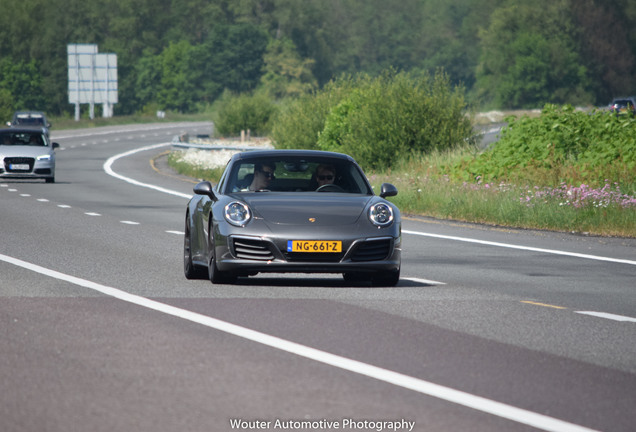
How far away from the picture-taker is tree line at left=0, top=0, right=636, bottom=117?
13450 cm

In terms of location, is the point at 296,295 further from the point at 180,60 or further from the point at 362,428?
the point at 180,60

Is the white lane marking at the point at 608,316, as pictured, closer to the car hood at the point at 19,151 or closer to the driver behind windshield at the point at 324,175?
the driver behind windshield at the point at 324,175

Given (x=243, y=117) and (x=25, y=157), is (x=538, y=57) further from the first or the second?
(x=25, y=157)

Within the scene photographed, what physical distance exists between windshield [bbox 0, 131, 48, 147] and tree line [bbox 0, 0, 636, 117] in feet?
299

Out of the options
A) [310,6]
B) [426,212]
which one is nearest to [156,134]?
[426,212]

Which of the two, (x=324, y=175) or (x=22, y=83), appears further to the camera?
(x=22, y=83)

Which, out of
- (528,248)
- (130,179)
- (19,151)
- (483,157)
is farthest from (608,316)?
(130,179)

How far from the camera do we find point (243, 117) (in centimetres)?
7419

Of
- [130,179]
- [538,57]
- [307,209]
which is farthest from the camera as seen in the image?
[538,57]

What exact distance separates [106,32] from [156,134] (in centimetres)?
8398

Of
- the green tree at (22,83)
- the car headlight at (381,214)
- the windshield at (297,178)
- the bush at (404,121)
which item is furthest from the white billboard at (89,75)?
the car headlight at (381,214)

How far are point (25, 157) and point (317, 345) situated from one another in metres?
30.2

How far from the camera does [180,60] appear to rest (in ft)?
538

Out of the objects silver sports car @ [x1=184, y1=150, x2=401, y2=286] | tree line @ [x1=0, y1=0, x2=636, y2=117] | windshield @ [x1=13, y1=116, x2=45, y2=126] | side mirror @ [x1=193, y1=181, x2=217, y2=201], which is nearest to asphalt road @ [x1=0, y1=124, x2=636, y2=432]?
silver sports car @ [x1=184, y1=150, x2=401, y2=286]
